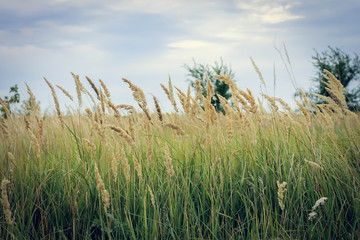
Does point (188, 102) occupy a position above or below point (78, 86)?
below

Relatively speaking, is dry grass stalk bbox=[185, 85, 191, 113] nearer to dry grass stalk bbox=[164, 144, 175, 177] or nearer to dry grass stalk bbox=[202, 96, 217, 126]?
dry grass stalk bbox=[202, 96, 217, 126]

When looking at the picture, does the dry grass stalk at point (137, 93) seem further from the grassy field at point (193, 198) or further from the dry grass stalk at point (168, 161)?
the dry grass stalk at point (168, 161)

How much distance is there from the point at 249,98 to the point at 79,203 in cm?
149

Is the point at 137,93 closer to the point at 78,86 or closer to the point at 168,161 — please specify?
the point at 168,161

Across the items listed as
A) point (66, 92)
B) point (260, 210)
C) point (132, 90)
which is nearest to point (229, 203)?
point (260, 210)

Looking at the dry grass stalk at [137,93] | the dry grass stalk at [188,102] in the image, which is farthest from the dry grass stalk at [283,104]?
the dry grass stalk at [137,93]

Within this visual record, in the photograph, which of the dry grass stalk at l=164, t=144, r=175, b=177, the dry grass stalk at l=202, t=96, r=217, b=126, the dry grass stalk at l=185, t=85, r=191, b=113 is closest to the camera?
the dry grass stalk at l=164, t=144, r=175, b=177

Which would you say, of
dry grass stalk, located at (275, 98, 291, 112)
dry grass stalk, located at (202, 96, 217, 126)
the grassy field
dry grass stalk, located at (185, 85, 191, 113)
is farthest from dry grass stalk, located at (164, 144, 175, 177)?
dry grass stalk, located at (275, 98, 291, 112)

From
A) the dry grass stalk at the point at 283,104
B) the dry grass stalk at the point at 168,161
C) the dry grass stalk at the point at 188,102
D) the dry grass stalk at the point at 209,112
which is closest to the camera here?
the dry grass stalk at the point at 168,161

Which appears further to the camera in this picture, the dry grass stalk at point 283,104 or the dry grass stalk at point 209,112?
the dry grass stalk at point 283,104

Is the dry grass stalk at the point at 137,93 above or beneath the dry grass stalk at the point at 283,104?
above

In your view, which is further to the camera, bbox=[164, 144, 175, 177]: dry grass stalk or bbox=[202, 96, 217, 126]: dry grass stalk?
bbox=[202, 96, 217, 126]: dry grass stalk

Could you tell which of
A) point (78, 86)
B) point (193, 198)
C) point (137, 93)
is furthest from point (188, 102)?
point (78, 86)

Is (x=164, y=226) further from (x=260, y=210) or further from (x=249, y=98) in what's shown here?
(x=249, y=98)
